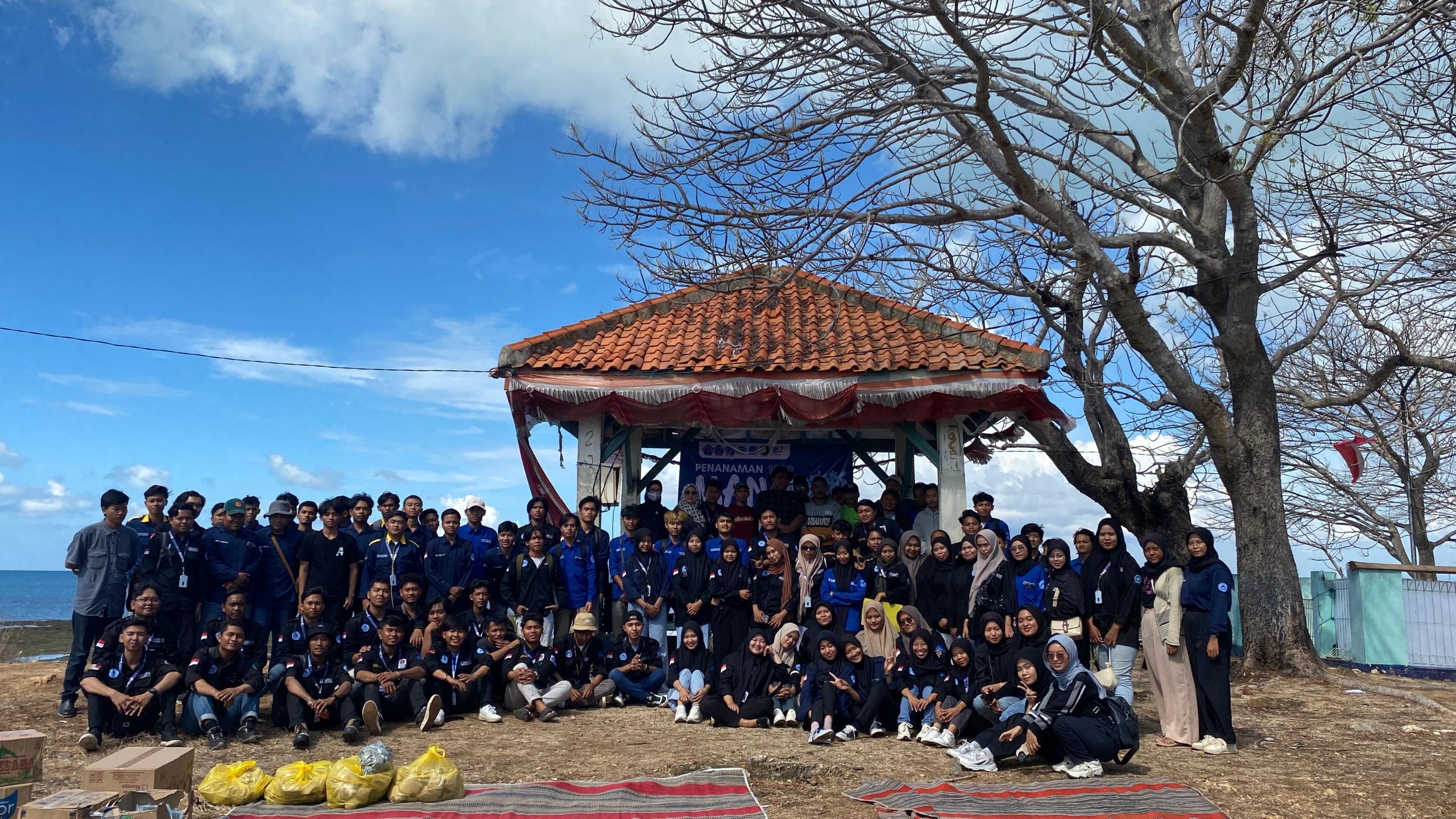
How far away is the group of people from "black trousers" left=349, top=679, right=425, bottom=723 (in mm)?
19

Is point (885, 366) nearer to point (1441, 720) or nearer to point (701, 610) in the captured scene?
point (701, 610)

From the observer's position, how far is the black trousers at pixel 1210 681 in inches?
272

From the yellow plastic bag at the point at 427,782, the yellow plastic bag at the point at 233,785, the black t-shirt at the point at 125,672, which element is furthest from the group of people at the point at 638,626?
the yellow plastic bag at the point at 427,782

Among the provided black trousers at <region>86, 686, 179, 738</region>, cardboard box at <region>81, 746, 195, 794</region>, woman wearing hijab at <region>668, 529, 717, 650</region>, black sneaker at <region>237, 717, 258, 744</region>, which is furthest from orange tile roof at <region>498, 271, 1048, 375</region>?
cardboard box at <region>81, 746, 195, 794</region>

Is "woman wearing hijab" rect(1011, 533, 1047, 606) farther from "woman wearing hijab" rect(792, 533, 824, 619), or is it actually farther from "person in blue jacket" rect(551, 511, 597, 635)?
"person in blue jacket" rect(551, 511, 597, 635)

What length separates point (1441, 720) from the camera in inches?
323

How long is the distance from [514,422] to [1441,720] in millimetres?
9237

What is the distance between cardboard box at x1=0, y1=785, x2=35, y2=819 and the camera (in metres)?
4.64

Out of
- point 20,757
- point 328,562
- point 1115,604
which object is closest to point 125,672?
point 20,757

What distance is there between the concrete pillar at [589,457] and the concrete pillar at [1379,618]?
9.05 metres

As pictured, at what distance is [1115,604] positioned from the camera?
7.67 metres

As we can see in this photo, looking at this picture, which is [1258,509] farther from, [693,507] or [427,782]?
[427,782]

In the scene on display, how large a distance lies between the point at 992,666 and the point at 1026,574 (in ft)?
4.01

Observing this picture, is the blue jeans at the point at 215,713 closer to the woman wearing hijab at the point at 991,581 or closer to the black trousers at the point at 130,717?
the black trousers at the point at 130,717
